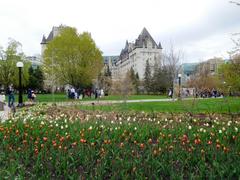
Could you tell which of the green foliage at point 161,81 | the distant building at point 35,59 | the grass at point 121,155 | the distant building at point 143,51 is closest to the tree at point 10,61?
the distant building at point 35,59

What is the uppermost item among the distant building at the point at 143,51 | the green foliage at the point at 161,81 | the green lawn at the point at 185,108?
the distant building at the point at 143,51

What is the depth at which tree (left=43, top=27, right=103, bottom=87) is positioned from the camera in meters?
40.8

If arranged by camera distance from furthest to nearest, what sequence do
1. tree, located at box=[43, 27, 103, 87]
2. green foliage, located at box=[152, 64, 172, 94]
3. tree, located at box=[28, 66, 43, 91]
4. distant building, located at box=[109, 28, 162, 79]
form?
1. distant building, located at box=[109, 28, 162, 79]
2. tree, located at box=[28, 66, 43, 91]
3. green foliage, located at box=[152, 64, 172, 94]
4. tree, located at box=[43, 27, 103, 87]

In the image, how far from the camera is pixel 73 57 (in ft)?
137

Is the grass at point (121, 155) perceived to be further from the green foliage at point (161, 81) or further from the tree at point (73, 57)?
the green foliage at point (161, 81)

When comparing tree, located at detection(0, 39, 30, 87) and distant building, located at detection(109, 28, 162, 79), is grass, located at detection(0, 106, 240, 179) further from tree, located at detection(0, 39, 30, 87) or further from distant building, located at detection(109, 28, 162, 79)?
distant building, located at detection(109, 28, 162, 79)

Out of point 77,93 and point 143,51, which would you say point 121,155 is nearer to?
point 77,93

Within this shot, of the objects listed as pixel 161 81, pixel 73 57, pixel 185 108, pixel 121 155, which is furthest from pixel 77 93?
pixel 121 155

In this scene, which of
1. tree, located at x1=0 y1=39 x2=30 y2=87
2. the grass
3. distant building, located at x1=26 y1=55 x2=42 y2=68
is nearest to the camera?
the grass

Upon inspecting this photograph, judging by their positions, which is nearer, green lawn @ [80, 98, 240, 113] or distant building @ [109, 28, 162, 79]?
green lawn @ [80, 98, 240, 113]

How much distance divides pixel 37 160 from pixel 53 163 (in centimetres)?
27

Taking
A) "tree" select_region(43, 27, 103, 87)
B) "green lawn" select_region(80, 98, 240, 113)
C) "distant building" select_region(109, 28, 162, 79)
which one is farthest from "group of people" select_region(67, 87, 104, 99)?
"distant building" select_region(109, 28, 162, 79)

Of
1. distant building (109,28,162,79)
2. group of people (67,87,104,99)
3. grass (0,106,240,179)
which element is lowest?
grass (0,106,240,179)

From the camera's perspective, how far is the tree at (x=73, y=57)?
4084 cm
